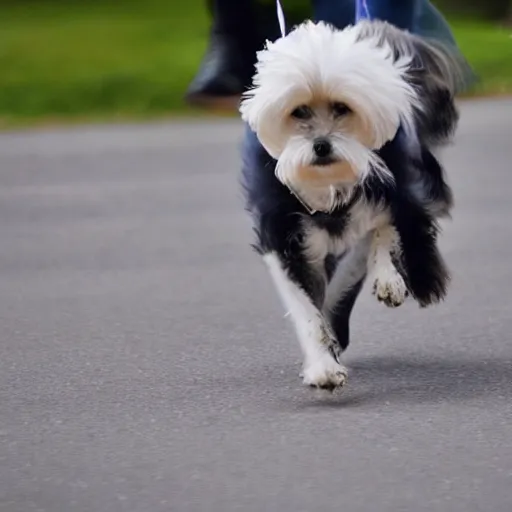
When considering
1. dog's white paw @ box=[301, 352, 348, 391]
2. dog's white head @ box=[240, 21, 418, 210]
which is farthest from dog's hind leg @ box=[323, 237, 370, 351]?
dog's white head @ box=[240, 21, 418, 210]

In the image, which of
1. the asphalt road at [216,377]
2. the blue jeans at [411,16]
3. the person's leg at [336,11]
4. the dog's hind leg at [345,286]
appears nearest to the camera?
the asphalt road at [216,377]

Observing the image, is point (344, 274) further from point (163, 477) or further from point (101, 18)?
point (101, 18)

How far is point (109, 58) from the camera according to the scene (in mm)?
22172

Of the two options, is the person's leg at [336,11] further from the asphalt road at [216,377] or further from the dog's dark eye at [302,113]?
the asphalt road at [216,377]

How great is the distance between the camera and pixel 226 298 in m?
8.43

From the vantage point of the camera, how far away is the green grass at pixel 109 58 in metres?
18.2

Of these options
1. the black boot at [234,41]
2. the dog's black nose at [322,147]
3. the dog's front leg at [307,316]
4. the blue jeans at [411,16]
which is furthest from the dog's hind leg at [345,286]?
the black boot at [234,41]

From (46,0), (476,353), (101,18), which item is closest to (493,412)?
(476,353)

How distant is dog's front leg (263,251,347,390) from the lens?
20.7 feet

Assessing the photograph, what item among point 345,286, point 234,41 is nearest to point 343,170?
point 345,286

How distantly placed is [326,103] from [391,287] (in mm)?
897

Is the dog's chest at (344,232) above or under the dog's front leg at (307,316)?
above

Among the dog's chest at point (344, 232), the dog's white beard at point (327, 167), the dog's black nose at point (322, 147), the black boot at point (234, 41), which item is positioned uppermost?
the dog's black nose at point (322, 147)

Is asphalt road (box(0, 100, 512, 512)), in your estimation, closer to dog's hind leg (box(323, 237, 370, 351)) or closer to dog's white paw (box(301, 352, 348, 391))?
dog's white paw (box(301, 352, 348, 391))
